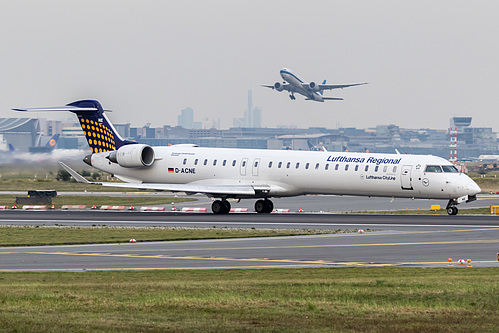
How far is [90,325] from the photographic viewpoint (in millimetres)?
13305

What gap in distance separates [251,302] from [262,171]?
107ft

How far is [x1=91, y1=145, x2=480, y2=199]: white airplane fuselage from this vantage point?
4325 centimetres

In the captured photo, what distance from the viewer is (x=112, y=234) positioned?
114 ft

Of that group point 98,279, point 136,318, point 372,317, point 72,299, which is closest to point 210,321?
point 136,318

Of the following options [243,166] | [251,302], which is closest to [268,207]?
[243,166]

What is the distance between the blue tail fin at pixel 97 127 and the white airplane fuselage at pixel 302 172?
912 mm

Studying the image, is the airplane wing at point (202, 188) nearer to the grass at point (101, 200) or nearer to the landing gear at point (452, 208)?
the grass at point (101, 200)

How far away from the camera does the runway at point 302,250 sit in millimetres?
24469

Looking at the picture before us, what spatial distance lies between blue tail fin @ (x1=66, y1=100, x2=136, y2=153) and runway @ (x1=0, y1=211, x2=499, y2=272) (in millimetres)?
12525

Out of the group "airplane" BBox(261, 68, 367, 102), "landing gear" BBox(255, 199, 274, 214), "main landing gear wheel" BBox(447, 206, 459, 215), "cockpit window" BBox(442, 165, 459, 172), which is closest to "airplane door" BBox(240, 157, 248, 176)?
"landing gear" BBox(255, 199, 274, 214)

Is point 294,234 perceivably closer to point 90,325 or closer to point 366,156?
point 366,156

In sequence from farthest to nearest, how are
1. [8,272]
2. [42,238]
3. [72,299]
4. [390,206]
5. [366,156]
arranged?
[390,206], [366,156], [42,238], [8,272], [72,299]

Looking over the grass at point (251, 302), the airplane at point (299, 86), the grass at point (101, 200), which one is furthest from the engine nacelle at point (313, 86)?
the grass at point (251, 302)

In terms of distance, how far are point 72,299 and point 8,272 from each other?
22.6ft
